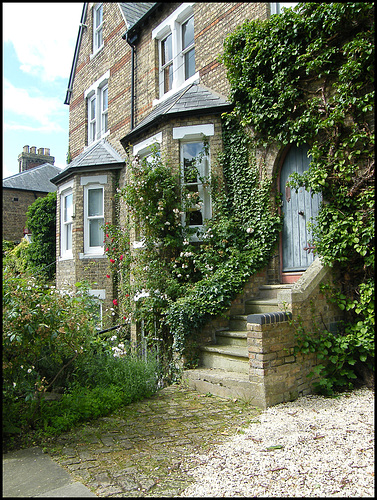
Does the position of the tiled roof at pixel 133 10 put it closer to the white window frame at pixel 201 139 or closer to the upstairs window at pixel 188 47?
the upstairs window at pixel 188 47

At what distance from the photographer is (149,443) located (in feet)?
13.7

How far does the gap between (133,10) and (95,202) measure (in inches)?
265

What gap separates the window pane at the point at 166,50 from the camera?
11406 millimetres

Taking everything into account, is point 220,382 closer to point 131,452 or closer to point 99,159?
point 131,452

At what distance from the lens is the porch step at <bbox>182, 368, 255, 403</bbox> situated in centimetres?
542

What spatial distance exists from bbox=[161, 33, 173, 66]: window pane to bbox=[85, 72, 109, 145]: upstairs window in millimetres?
2918

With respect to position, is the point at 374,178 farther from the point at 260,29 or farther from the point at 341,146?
the point at 260,29

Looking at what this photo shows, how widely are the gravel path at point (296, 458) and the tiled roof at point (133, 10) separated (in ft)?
40.4

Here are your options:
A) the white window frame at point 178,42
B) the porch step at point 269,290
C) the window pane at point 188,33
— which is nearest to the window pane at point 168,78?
the white window frame at point 178,42

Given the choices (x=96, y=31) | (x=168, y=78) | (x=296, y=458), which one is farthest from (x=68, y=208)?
(x=296, y=458)

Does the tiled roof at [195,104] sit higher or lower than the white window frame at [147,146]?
higher

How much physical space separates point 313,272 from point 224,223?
2342 mm

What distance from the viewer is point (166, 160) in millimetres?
9070

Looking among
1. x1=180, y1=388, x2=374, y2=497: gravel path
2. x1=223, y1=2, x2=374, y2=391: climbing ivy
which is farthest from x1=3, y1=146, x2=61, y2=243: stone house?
x1=180, y1=388, x2=374, y2=497: gravel path
